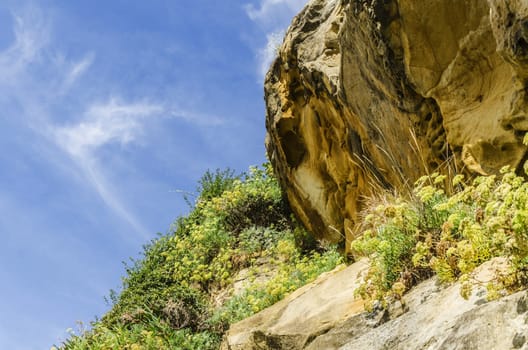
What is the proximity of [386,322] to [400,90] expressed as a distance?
292 cm

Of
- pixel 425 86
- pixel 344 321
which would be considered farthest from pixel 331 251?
pixel 344 321

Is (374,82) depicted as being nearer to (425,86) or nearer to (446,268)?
(425,86)

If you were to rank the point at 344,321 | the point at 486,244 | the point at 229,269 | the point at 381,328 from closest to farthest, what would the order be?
the point at 486,244
the point at 381,328
the point at 344,321
the point at 229,269

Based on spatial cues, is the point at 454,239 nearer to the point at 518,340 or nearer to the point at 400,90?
the point at 518,340

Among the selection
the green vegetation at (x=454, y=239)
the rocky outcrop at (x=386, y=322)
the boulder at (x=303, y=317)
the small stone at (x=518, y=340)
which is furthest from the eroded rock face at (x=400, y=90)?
the small stone at (x=518, y=340)

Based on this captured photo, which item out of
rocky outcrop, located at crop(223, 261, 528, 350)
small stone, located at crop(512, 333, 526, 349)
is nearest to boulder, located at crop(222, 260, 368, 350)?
rocky outcrop, located at crop(223, 261, 528, 350)

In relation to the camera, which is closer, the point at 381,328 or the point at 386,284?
the point at 381,328

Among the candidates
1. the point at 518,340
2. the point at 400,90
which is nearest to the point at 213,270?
the point at 400,90

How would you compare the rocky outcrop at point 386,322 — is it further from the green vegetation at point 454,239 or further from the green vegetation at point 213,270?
→ the green vegetation at point 213,270

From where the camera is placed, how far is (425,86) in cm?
701

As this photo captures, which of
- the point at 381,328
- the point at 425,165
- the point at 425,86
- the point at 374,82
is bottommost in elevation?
the point at 381,328

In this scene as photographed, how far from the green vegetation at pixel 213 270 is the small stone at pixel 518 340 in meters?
5.55

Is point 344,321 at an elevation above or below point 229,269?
below

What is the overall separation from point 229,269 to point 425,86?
6535mm
